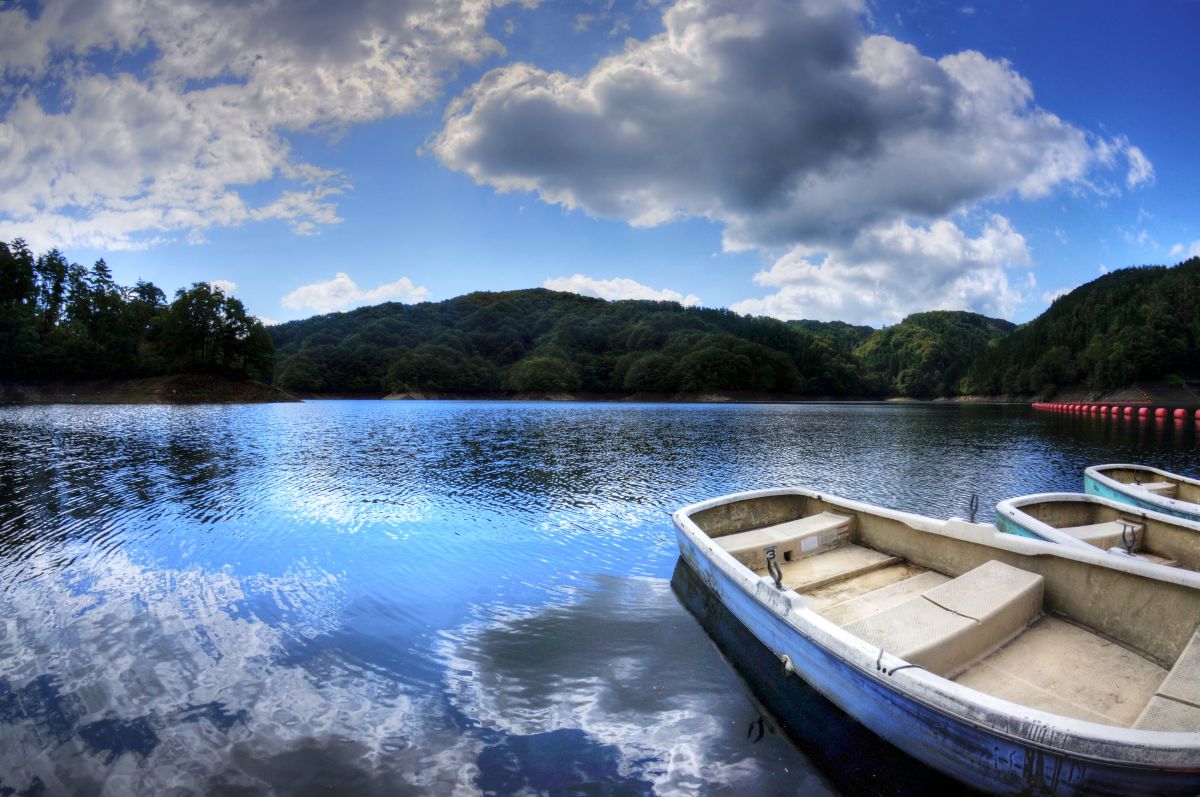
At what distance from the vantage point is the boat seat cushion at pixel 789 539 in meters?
9.16

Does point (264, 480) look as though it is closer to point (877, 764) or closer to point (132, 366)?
point (877, 764)

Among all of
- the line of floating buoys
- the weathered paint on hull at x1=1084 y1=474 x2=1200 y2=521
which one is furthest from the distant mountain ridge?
the weathered paint on hull at x1=1084 y1=474 x2=1200 y2=521

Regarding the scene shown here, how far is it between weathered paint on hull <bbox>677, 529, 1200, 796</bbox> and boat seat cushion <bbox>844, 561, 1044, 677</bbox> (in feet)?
1.51

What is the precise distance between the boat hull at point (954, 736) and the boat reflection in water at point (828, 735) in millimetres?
429

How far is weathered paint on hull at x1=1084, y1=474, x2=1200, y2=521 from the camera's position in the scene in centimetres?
1127

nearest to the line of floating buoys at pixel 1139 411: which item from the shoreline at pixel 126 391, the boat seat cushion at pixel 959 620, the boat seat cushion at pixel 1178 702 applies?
the boat seat cushion at pixel 959 620

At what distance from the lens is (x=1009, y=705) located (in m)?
3.96

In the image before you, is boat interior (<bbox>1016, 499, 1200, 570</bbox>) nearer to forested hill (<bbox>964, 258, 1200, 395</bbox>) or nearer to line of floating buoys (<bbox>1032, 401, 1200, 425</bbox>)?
line of floating buoys (<bbox>1032, 401, 1200, 425</bbox>)


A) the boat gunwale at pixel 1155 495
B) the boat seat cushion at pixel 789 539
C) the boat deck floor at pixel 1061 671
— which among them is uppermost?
the boat gunwale at pixel 1155 495

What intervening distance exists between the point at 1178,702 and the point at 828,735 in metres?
2.95

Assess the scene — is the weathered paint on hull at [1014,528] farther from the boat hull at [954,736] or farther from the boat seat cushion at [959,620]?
the boat hull at [954,736]

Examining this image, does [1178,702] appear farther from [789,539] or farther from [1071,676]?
[789,539]

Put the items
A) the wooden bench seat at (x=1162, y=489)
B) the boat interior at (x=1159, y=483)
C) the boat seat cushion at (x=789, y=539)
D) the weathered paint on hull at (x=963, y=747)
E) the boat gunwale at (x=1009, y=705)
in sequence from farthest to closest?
the wooden bench seat at (x=1162, y=489) < the boat interior at (x=1159, y=483) < the boat seat cushion at (x=789, y=539) < the weathered paint on hull at (x=963, y=747) < the boat gunwale at (x=1009, y=705)

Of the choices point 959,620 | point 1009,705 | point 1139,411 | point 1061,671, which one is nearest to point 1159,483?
point 1061,671
